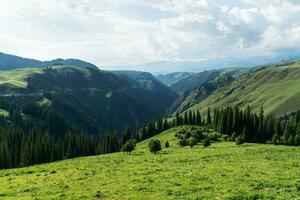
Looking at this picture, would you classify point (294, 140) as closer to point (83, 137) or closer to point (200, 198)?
point (200, 198)

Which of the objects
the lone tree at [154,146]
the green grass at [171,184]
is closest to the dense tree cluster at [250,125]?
the lone tree at [154,146]

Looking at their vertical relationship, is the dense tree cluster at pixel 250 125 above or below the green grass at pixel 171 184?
below

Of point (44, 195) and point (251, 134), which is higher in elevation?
point (44, 195)

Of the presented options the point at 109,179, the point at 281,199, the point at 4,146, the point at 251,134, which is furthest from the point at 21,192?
the point at 251,134

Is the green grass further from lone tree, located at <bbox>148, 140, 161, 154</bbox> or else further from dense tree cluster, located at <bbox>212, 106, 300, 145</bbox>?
dense tree cluster, located at <bbox>212, 106, 300, 145</bbox>

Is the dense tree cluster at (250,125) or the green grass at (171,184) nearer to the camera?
the green grass at (171,184)

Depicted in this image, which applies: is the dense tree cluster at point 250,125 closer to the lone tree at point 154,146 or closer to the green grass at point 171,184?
the lone tree at point 154,146

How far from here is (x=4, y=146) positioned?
125 meters

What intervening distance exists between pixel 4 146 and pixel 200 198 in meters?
111

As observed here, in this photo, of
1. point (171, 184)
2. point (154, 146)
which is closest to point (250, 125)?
point (154, 146)

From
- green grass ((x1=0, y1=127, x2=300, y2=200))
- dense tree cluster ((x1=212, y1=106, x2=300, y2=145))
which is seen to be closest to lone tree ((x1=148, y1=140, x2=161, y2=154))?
green grass ((x1=0, y1=127, x2=300, y2=200))

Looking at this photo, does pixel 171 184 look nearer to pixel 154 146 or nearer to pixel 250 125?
pixel 154 146

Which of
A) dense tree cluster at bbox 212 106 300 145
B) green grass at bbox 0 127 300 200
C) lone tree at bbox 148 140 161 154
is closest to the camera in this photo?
green grass at bbox 0 127 300 200

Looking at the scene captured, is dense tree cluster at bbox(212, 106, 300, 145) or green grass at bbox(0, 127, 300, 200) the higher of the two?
green grass at bbox(0, 127, 300, 200)
